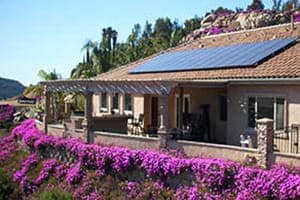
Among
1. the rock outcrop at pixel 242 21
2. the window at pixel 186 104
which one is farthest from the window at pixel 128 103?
the rock outcrop at pixel 242 21

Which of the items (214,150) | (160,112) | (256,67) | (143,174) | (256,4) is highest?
(256,4)

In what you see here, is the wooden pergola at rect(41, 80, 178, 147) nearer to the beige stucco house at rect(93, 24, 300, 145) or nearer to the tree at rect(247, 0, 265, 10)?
the beige stucco house at rect(93, 24, 300, 145)

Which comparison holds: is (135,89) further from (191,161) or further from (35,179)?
(35,179)

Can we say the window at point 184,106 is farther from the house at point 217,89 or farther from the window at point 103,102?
the window at point 103,102

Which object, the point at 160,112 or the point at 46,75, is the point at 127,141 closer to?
the point at 160,112

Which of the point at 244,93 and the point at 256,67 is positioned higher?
the point at 256,67

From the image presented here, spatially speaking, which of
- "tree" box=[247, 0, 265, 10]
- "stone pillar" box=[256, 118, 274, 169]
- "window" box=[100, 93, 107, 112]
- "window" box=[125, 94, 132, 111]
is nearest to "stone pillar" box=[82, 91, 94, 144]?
"window" box=[125, 94, 132, 111]

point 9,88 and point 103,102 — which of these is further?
point 9,88

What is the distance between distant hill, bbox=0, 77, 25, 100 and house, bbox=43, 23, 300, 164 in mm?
132636

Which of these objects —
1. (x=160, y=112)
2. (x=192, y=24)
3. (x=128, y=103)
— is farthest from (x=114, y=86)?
(x=192, y=24)

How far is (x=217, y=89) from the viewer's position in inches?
860

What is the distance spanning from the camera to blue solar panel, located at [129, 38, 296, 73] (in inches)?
821

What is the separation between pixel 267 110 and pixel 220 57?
17.2 feet

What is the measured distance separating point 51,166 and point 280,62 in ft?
36.8
